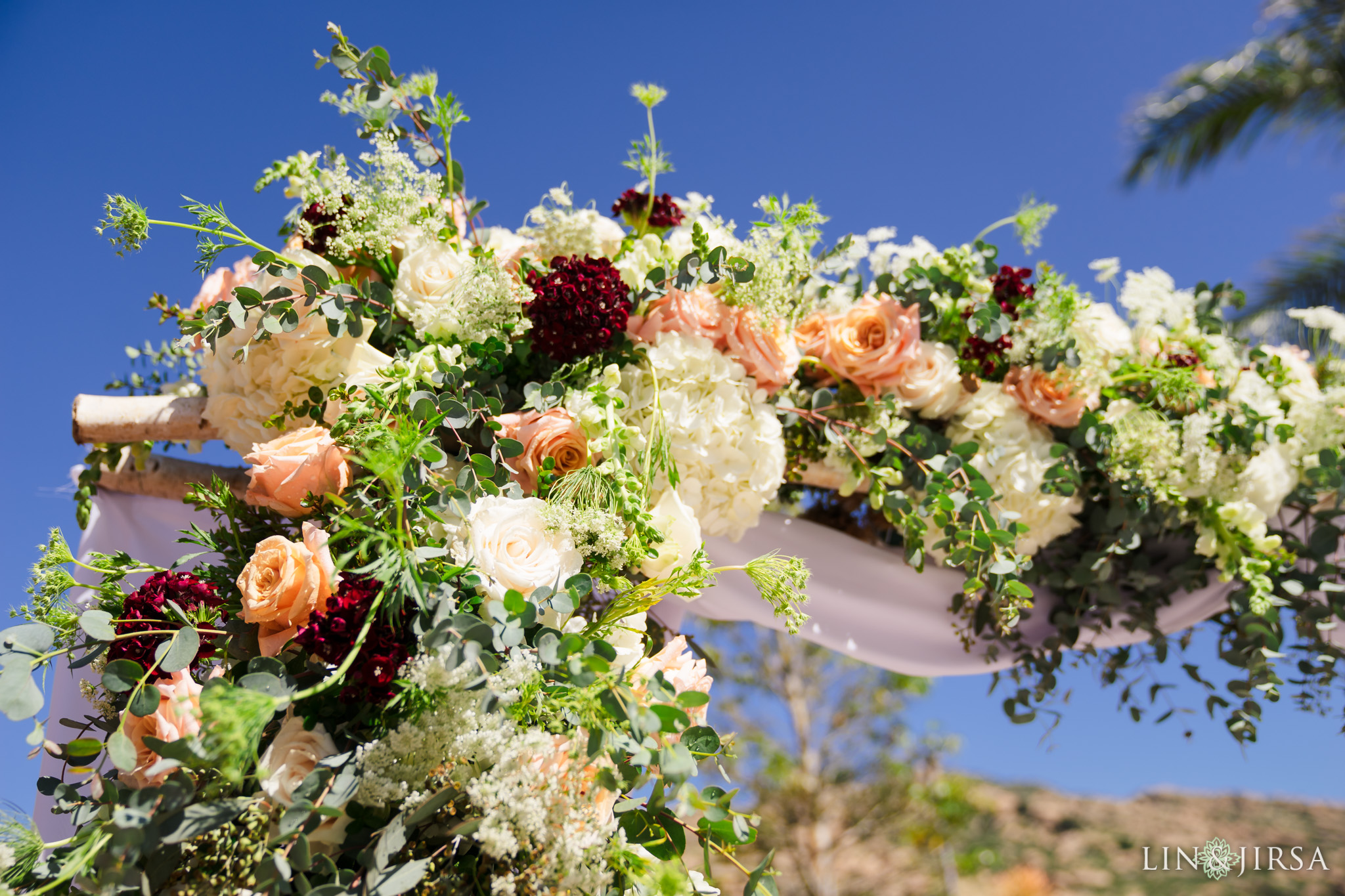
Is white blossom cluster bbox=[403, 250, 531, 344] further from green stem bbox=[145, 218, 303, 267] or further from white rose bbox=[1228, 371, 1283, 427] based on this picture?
white rose bbox=[1228, 371, 1283, 427]

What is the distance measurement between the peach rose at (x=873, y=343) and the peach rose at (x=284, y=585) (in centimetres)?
110

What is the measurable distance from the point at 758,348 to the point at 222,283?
3.46 ft

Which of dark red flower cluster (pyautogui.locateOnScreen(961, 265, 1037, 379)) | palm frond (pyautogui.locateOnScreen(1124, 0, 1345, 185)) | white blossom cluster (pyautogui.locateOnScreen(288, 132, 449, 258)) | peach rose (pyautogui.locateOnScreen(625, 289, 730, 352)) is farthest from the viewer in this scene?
palm frond (pyautogui.locateOnScreen(1124, 0, 1345, 185))

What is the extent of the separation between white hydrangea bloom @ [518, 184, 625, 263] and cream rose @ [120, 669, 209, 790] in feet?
3.02

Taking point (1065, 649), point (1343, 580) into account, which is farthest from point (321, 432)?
point (1343, 580)

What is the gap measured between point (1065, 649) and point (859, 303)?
1154mm

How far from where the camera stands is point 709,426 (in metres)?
1.38

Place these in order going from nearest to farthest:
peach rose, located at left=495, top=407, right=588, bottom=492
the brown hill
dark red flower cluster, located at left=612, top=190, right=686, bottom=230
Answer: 1. peach rose, located at left=495, top=407, right=588, bottom=492
2. dark red flower cluster, located at left=612, top=190, right=686, bottom=230
3. the brown hill

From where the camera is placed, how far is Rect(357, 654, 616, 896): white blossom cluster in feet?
2.77

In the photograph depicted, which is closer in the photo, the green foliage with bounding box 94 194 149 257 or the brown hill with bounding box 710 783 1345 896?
the green foliage with bounding box 94 194 149 257

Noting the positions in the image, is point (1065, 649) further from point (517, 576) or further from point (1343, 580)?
point (517, 576)

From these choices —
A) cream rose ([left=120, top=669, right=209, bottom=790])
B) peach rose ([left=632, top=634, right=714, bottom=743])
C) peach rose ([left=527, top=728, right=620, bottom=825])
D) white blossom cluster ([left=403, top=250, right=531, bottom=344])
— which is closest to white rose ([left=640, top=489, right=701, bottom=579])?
peach rose ([left=632, top=634, right=714, bottom=743])

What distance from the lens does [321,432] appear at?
3.71ft

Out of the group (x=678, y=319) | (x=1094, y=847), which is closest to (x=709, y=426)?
(x=678, y=319)
